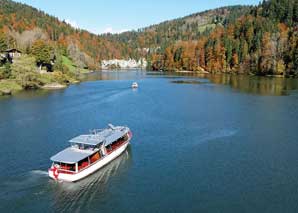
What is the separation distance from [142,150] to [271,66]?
434ft

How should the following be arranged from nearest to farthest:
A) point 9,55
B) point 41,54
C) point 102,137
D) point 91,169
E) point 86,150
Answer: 1. point 91,169
2. point 86,150
3. point 102,137
4. point 9,55
5. point 41,54

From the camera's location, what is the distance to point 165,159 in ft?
128

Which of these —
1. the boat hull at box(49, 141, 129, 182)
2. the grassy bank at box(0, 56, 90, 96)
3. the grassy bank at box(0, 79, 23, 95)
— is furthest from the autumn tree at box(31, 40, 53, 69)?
the boat hull at box(49, 141, 129, 182)

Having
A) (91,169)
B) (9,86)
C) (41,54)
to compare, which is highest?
(41,54)

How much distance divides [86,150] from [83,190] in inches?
243

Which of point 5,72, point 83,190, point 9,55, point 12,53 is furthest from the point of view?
point 12,53

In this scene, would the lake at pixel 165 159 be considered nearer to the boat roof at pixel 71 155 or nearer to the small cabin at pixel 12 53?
the boat roof at pixel 71 155

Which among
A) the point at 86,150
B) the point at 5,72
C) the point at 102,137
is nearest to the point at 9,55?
the point at 5,72

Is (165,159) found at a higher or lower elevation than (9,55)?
lower

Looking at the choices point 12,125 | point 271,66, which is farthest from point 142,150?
point 271,66

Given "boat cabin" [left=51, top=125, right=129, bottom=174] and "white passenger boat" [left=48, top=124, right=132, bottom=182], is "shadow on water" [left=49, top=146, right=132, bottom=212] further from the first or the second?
"boat cabin" [left=51, top=125, right=129, bottom=174]

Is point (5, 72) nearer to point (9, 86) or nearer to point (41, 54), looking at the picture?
point (9, 86)

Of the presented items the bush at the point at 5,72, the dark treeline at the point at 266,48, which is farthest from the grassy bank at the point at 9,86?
the dark treeline at the point at 266,48

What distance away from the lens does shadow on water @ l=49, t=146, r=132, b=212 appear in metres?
28.2
